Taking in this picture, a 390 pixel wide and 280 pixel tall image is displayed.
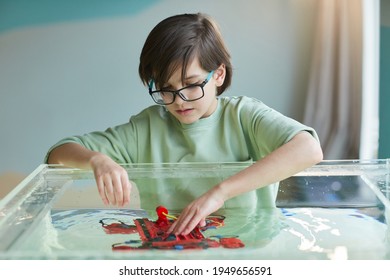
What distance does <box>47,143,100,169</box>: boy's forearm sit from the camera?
117 centimetres

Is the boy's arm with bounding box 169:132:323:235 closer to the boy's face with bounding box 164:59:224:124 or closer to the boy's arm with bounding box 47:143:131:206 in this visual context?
the boy's arm with bounding box 47:143:131:206

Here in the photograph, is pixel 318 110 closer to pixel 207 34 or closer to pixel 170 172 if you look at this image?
pixel 207 34

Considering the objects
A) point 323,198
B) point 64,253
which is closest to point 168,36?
point 323,198

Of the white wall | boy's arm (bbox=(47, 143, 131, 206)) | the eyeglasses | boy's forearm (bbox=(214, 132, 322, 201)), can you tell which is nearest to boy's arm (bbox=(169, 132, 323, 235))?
boy's forearm (bbox=(214, 132, 322, 201))

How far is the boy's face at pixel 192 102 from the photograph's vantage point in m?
1.23

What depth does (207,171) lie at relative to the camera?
1.16m

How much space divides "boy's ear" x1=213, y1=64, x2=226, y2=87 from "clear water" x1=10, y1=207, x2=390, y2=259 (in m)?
0.34

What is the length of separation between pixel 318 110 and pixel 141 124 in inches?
51.7

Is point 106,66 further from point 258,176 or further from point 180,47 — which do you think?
point 258,176

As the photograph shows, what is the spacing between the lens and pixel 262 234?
3.14 feet

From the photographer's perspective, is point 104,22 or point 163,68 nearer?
point 163,68

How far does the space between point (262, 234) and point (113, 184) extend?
26cm

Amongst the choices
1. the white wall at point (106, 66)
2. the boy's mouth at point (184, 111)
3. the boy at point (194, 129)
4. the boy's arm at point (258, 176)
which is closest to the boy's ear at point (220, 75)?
the boy at point (194, 129)
